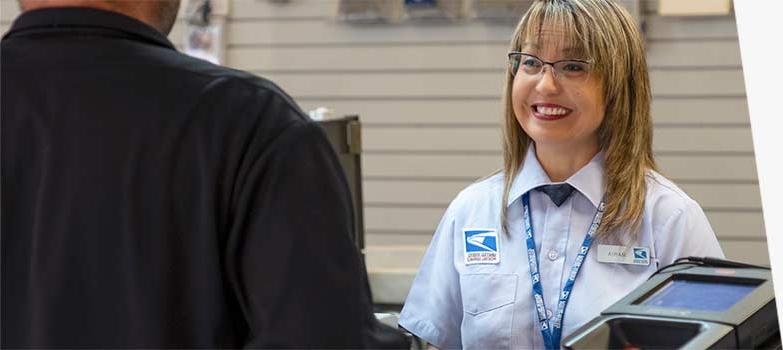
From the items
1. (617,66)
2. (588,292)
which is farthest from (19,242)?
(617,66)

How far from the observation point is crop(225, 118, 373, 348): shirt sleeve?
4.64ft

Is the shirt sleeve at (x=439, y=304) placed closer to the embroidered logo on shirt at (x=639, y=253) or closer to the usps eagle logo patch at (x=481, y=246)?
the usps eagle logo patch at (x=481, y=246)

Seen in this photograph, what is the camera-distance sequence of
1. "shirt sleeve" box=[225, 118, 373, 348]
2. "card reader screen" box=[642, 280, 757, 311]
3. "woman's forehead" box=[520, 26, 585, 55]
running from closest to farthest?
"shirt sleeve" box=[225, 118, 373, 348] < "card reader screen" box=[642, 280, 757, 311] < "woman's forehead" box=[520, 26, 585, 55]

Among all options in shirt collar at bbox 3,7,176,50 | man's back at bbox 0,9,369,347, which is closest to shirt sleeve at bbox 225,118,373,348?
man's back at bbox 0,9,369,347

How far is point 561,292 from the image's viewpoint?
2207mm

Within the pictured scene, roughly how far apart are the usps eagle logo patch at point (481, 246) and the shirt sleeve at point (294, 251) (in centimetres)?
88

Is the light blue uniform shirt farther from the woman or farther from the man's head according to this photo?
the man's head

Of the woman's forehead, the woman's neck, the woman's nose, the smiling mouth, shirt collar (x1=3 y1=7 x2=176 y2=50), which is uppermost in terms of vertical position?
shirt collar (x1=3 y1=7 x2=176 y2=50)

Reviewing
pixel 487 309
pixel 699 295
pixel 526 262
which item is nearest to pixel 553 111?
pixel 526 262

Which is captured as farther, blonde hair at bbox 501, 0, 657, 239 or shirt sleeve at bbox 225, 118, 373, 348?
blonde hair at bbox 501, 0, 657, 239

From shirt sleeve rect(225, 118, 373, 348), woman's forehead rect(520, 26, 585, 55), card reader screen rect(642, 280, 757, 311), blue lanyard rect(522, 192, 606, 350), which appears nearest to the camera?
shirt sleeve rect(225, 118, 373, 348)

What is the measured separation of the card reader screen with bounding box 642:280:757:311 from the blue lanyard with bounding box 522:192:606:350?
416 mm

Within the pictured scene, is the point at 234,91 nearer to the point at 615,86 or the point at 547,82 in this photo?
the point at 547,82

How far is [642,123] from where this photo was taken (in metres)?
2.35
